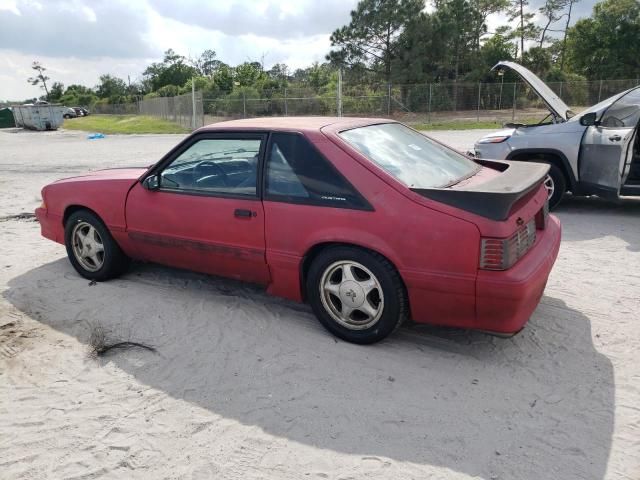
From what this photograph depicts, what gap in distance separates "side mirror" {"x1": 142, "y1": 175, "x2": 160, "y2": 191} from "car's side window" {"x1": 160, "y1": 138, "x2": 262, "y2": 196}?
0.11 ft

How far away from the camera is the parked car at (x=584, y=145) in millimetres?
6389

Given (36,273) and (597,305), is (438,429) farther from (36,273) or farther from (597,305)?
(36,273)

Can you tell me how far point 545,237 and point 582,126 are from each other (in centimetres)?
379

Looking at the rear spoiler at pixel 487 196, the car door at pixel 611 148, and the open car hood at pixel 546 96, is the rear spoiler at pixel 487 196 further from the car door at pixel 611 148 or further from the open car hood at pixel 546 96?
the open car hood at pixel 546 96

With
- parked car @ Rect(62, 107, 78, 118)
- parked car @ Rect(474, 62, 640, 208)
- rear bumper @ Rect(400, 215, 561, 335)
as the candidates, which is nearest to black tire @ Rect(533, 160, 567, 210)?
parked car @ Rect(474, 62, 640, 208)

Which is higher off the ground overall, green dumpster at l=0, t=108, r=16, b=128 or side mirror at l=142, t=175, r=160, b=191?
green dumpster at l=0, t=108, r=16, b=128

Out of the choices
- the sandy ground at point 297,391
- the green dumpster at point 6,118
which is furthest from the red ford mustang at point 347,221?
the green dumpster at point 6,118

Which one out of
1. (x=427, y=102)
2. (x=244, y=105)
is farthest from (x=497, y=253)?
(x=244, y=105)

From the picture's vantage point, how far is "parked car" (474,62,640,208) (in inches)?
252

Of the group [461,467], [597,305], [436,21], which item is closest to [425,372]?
[461,467]

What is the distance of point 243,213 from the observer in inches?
151

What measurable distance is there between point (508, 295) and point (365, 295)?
35.1 inches

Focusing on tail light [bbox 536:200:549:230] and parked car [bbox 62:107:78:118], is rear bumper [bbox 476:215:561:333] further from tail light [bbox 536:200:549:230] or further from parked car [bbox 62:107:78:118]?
parked car [bbox 62:107:78:118]

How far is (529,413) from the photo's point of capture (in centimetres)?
284
